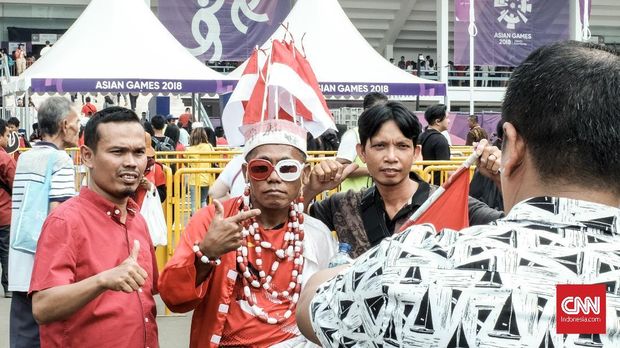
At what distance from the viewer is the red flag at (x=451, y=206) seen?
3154 millimetres

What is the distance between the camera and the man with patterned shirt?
1.56 meters

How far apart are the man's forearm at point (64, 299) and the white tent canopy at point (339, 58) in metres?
13.6

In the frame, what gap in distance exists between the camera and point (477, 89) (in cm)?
3512

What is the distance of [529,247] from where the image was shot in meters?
1.59

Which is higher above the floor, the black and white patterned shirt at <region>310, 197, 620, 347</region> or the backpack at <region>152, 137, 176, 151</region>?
the backpack at <region>152, 137, 176, 151</region>

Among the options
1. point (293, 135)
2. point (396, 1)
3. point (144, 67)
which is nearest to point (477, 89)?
point (396, 1)

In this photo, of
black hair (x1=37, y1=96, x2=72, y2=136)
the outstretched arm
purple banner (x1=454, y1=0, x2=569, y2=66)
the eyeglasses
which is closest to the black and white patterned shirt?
the outstretched arm

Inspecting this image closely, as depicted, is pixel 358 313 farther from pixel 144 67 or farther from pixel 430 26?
pixel 430 26

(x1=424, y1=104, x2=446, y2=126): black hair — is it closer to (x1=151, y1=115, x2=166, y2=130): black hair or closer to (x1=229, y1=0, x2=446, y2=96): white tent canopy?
(x1=151, y1=115, x2=166, y2=130): black hair

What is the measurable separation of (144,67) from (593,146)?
15163 mm

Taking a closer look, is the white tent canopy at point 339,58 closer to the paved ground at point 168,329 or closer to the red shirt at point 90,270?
the paved ground at point 168,329

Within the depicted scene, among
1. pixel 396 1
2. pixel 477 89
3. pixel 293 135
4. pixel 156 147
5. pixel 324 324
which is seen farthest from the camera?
pixel 396 1

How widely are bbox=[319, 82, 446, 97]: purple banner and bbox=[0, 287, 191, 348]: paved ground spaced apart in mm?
8306

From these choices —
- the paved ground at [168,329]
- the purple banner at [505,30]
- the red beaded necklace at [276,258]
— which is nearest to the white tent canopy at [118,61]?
the paved ground at [168,329]
